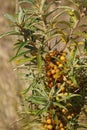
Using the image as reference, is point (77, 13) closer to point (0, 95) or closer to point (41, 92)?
point (41, 92)

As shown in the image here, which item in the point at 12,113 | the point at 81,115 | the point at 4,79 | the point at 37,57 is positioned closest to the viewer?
the point at 37,57

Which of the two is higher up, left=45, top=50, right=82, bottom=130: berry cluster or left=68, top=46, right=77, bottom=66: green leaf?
left=68, top=46, right=77, bottom=66: green leaf

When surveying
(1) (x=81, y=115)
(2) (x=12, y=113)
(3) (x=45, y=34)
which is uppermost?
(3) (x=45, y=34)

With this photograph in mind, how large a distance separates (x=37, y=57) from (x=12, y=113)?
2299mm

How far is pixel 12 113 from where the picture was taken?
317cm

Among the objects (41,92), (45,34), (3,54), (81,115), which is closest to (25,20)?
(45,34)

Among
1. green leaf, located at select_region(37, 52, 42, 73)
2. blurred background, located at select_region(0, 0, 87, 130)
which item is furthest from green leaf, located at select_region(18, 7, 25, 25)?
blurred background, located at select_region(0, 0, 87, 130)

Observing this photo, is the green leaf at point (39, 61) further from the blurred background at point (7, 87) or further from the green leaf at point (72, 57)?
the blurred background at point (7, 87)

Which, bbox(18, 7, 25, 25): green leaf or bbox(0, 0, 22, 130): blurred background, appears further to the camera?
bbox(0, 0, 22, 130): blurred background

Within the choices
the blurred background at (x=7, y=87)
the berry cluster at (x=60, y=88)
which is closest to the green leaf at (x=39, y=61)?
the berry cluster at (x=60, y=88)

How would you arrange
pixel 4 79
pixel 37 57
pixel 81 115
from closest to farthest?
pixel 37 57 < pixel 81 115 < pixel 4 79

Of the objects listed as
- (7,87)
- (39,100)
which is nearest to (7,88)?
(7,87)

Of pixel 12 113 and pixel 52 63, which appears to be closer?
pixel 52 63

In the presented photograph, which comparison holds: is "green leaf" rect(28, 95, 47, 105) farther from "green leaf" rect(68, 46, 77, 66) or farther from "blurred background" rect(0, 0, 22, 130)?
"blurred background" rect(0, 0, 22, 130)
